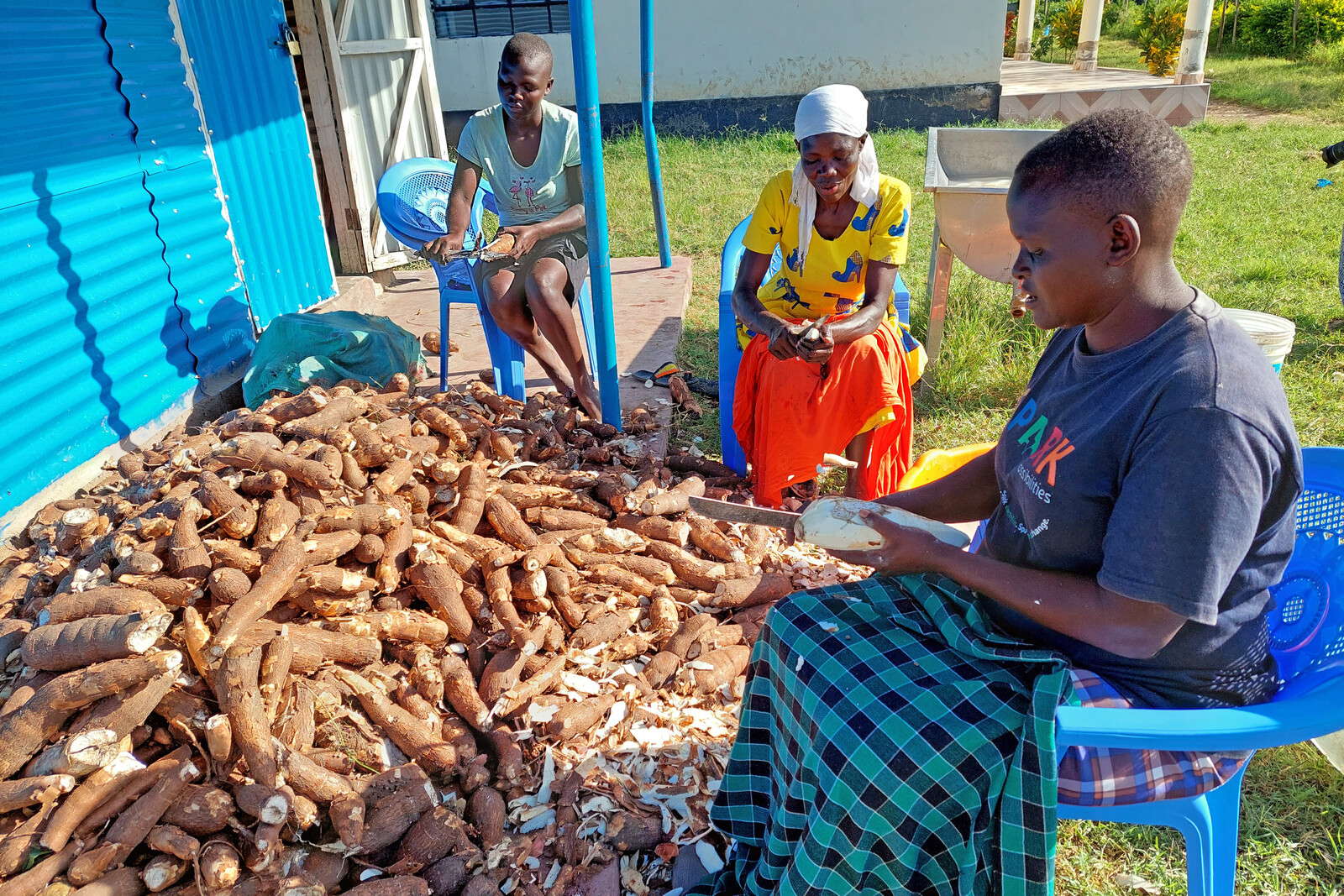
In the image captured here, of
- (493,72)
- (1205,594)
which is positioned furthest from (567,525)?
(493,72)

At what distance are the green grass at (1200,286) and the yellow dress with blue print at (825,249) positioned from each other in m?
0.91

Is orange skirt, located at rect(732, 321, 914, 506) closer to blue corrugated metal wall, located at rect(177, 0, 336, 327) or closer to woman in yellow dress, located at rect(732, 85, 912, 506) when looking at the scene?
woman in yellow dress, located at rect(732, 85, 912, 506)

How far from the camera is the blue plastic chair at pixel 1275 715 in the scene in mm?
1303

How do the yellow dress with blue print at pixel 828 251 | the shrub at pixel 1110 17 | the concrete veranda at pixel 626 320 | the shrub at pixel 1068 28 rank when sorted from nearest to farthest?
the yellow dress with blue print at pixel 828 251, the concrete veranda at pixel 626 320, the shrub at pixel 1068 28, the shrub at pixel 1110 17

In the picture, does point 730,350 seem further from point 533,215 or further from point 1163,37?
point 1163,37

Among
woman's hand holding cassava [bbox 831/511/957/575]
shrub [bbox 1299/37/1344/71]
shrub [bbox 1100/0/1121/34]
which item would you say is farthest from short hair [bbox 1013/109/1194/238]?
shrub [bbox 1100/0/1121/34]

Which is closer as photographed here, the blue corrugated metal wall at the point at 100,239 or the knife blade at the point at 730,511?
the knife blade at the point at 730,511

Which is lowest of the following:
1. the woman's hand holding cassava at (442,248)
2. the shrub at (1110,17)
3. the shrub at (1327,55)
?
the woman's hand holding cassava at (442,248)

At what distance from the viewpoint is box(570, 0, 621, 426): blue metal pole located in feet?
9.27

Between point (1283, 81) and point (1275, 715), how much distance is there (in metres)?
15.4

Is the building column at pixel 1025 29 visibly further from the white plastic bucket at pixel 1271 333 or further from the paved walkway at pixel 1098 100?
the white plastic bucket at pixel 1271 333

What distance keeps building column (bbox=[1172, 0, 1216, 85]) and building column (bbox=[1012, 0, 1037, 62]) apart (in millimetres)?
5652

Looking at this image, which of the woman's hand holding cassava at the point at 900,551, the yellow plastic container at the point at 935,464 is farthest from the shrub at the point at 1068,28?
the woman's hand holding cassava at the point at 900,551

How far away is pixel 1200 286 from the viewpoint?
5414 mm
